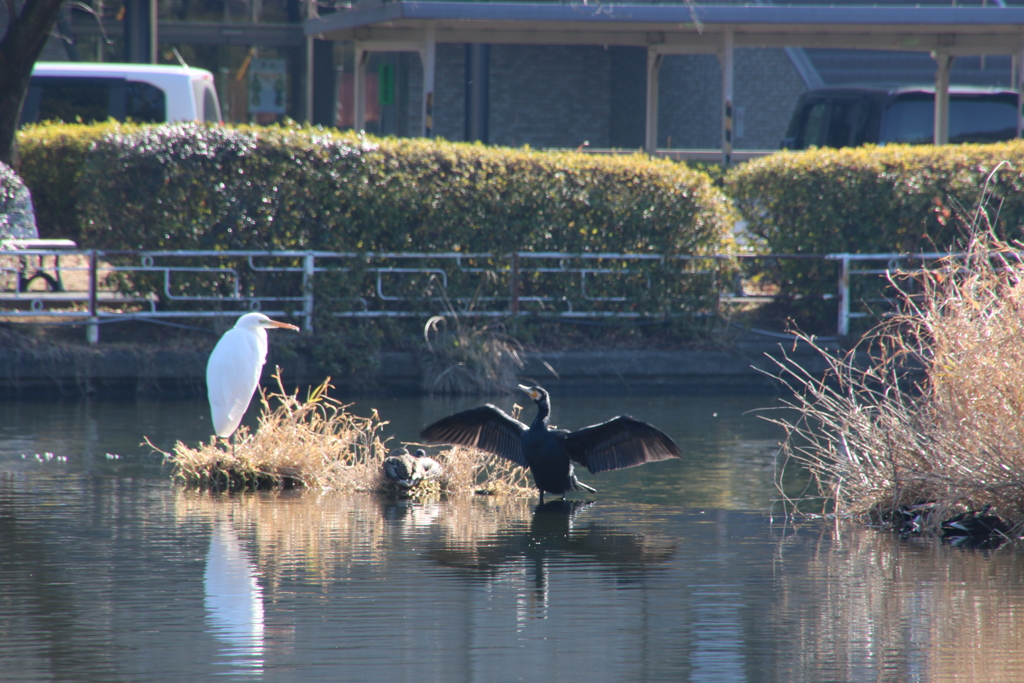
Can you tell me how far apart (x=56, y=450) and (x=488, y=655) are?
5.25 meters

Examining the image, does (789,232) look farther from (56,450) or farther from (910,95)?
(56,450)

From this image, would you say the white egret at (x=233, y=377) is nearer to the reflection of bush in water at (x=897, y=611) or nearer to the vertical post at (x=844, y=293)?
the reflection of bush in water at (x=897, y=611)

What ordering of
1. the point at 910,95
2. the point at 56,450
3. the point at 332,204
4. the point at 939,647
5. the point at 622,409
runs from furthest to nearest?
the point at 910,95 → the point at 332,204 → the point at 622,409 → the point at 56,450 → the point at 939,647

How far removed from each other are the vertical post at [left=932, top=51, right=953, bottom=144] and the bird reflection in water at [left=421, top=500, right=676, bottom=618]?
12083mm

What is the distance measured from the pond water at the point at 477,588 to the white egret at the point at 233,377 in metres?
0.55

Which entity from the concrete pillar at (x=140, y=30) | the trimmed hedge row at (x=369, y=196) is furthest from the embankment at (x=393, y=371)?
the concrete pillar at (x=140, y=30)

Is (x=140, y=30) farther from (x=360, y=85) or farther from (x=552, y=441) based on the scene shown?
(x=552, y=441)

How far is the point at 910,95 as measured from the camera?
729 inches

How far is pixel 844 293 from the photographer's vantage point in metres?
13.4

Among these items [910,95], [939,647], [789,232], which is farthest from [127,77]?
[939,647]

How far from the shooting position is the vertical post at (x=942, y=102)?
58.7ft

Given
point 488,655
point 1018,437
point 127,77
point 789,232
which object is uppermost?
point 127,77

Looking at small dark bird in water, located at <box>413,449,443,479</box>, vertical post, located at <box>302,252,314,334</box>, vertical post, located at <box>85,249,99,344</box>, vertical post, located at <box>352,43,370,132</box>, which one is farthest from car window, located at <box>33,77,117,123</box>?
small dark bird in water, located at <box>413,449,443,479</box>

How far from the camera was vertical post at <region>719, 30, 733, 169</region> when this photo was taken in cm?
1830
